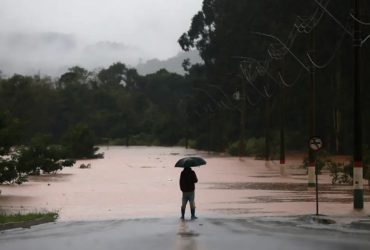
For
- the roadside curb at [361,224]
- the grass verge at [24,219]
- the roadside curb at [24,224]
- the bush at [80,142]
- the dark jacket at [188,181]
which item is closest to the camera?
the roadside curb at [361,224]

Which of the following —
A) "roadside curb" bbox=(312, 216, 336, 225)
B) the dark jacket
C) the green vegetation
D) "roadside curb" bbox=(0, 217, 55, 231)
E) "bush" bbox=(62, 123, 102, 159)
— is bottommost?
"roadside curb" bbox=(0, 217, 55, 231)

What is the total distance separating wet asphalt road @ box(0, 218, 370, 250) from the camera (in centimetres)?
1451

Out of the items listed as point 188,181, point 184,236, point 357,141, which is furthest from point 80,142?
point 184,236

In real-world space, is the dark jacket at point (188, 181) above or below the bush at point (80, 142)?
below

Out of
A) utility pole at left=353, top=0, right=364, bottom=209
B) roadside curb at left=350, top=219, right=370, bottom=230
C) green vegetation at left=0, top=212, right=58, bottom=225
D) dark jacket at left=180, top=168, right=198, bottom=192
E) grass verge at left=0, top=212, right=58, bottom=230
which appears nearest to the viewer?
roadside curb at left=350, top=219, right=370, bottom=230

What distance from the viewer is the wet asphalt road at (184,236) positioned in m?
14.5

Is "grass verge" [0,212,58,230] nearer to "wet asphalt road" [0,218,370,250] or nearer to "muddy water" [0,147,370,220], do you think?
"wet asphalt road" [0,218,370,250]

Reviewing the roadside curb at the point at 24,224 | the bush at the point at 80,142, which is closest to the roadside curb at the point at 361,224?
the roadside curb at the point at 24,224

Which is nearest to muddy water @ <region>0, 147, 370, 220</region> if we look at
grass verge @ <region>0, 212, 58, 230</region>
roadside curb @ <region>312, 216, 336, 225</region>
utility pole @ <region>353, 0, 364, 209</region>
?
utility pole @ <region>353, 0, 364, 209</region>

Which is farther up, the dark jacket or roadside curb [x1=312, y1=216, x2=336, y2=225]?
the dark jacket

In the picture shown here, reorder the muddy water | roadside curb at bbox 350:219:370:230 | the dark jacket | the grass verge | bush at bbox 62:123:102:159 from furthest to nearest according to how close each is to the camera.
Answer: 1. bush at bbox 62:123:102:159
2. the muddy water
3. the dark jacket
4. the grass verge
5. roadside curb at bbox 350:219:370:230

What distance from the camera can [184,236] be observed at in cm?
1612

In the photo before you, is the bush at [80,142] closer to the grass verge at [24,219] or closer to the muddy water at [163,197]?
the muddy water at [163,197]

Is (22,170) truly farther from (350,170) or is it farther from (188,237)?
(188,237)
